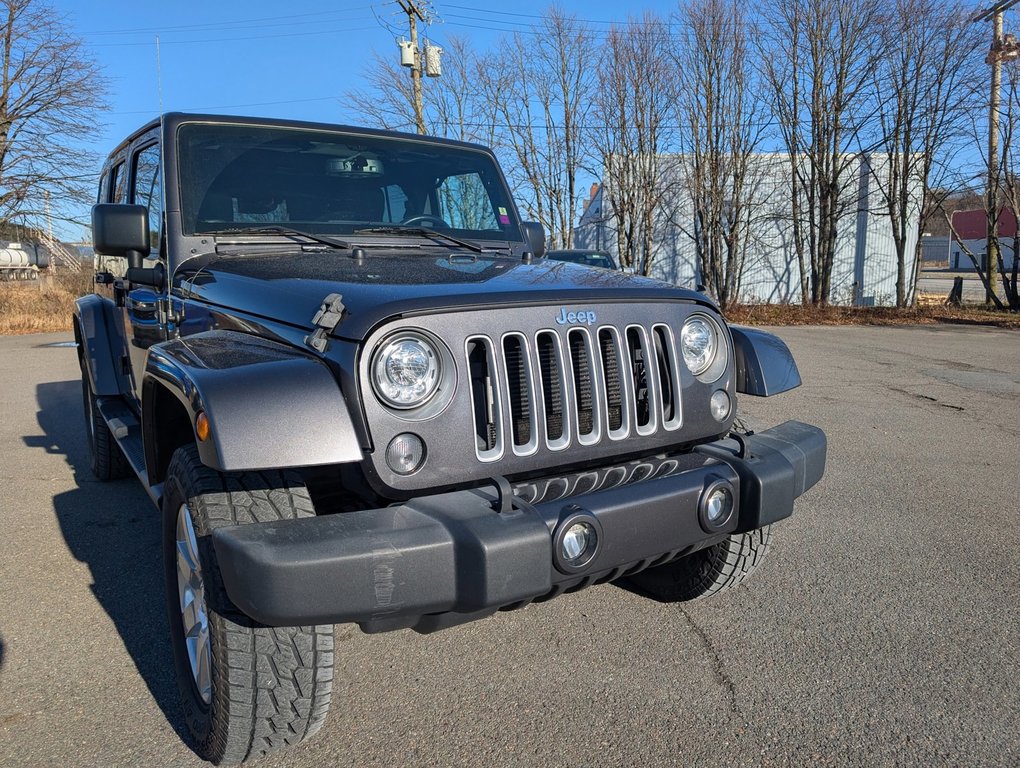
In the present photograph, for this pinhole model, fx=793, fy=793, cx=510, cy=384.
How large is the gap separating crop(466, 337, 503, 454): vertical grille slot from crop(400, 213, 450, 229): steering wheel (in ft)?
4.95

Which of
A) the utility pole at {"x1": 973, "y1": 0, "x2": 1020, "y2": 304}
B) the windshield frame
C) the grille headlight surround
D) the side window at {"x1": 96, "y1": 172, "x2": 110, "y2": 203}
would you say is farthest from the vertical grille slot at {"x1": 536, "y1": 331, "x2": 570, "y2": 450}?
the utility pole at {"x1": 973, "y1": 0, "x2": 1020, "y2": 304}

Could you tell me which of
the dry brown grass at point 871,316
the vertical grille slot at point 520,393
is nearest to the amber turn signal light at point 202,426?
the vertical grille slot at point 520,393

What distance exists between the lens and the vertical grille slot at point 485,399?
220 centimetres

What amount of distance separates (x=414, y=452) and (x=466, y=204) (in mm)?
2085

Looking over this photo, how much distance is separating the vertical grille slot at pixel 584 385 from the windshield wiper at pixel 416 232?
1.25 m

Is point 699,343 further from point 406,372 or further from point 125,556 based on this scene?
point 125,556

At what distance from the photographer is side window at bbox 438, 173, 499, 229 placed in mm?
3824

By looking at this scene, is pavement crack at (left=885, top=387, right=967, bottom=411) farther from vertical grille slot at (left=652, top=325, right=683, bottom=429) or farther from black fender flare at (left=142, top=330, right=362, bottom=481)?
black fender flare at (left=142, top=330, right=362, bottom=481)

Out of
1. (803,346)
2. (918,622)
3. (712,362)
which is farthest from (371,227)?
(803,346)

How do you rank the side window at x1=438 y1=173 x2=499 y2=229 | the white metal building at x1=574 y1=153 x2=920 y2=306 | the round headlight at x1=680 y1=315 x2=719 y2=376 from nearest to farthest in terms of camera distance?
the round headlight at x1=680 y1=315 x2=719 y2=376
the side window at x1=438 y1=173 x2=499 y2=229
the white metal building at x1=574 y1=153 x2=920 y2=306

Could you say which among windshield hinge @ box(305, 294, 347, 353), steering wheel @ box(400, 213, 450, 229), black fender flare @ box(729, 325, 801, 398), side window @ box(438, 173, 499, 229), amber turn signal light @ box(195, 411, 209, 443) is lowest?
Answer: amber turn signal light @ box(195, 411, 209, 443)

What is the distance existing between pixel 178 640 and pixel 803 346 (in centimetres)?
1236

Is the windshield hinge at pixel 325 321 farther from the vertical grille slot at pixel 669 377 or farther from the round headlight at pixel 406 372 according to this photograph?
the vertical grille slot at pixel 669 377

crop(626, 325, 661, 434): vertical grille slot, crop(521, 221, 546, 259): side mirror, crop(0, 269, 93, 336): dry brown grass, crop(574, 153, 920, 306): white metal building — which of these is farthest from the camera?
crop(574, 153, 920, 306): white metal building
